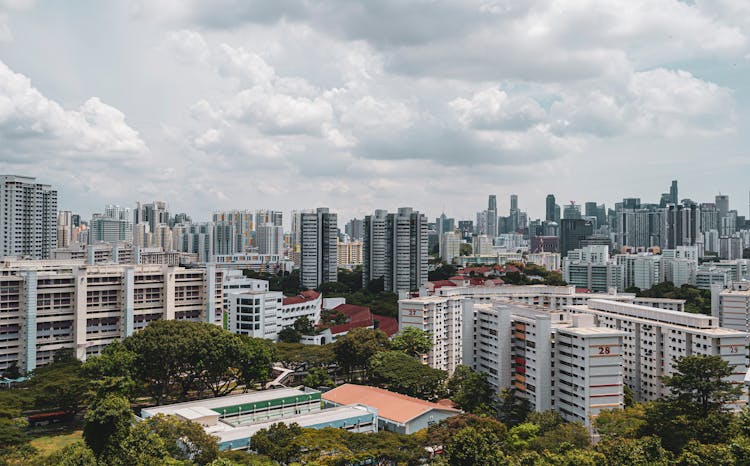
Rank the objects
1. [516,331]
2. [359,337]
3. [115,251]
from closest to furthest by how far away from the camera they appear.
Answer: [516,331]
[359,337]
[115,251]

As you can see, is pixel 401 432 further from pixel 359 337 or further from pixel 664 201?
pixel 664 201

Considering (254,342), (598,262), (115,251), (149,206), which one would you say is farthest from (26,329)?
(149,206)

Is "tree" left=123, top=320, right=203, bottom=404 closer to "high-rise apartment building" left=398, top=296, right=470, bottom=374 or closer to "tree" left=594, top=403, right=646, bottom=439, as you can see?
"high-rise apartment building" left=398, top=296, right=470, bottom=374

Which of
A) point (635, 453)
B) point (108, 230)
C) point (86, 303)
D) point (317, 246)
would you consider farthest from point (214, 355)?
point (108, 230)

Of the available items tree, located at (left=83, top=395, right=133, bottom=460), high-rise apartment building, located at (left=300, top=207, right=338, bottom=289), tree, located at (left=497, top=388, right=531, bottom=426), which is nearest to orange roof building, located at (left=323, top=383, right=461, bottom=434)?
tree, located at (left=497, top=388, right=531, bottom=426)

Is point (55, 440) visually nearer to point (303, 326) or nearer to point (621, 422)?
point (621, 422)

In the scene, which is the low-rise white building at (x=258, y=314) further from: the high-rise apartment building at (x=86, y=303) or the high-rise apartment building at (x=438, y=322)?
the high-rise apartment building at (x=438, y=322)
